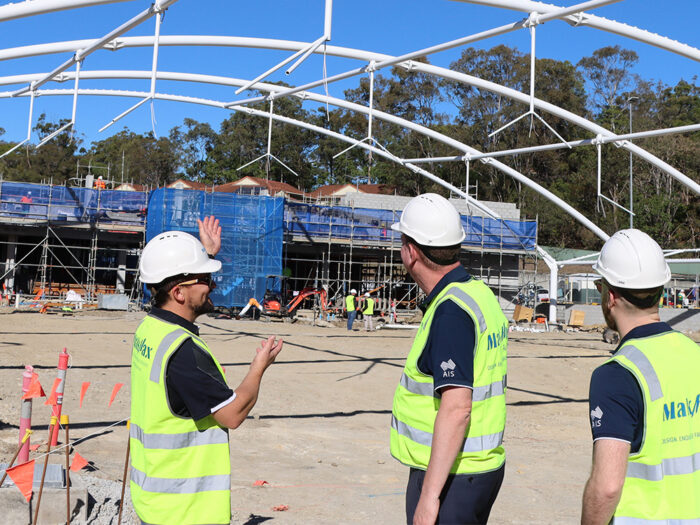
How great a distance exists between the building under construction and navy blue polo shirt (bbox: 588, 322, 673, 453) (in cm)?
3022

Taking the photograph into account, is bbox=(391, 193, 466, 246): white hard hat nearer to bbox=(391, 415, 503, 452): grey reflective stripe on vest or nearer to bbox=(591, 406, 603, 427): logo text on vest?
bbox=(391, 415, 503, 452): grey reflective stripe on vest

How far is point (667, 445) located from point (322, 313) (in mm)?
30454

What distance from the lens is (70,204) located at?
33.8 metres

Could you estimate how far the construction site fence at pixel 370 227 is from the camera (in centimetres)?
3575

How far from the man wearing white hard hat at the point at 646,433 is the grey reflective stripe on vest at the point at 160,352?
5.08 ft

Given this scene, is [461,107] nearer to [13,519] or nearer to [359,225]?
[359,225]

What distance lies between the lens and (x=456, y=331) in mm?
2840

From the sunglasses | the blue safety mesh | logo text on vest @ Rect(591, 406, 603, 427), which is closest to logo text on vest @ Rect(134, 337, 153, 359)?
the sunglasses

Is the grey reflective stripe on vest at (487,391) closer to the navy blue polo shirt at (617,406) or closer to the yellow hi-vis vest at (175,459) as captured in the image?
the navy blue polo shirt at (617,406)

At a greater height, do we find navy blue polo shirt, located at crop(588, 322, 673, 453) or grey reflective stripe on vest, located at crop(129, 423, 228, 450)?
navy blue polo shirt, located at crop(588, 322, 673, 453)

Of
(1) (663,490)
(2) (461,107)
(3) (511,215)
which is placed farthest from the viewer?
(2) (461,107)

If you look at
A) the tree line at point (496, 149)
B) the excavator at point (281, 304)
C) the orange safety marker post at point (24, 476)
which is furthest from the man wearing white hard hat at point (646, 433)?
the tree line at point (496, 149)

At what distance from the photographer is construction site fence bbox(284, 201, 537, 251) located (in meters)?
35.8

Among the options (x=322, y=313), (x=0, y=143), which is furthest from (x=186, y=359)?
(x=0, y=143)
